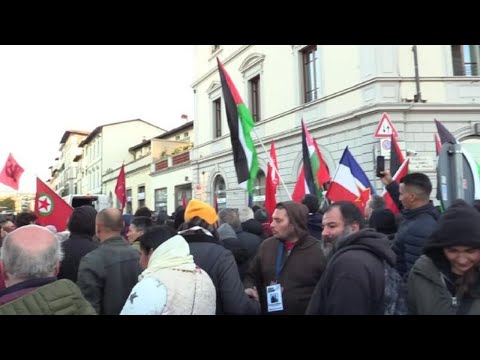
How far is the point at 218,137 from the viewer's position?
72.6 feet

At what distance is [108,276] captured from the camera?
132 inches

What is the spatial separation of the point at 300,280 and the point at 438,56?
11.5 m

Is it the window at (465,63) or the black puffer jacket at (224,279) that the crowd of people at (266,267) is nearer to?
the black puffer jacket at (224,279)

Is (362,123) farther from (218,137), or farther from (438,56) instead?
(218,137)

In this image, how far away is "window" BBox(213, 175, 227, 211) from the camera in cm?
2127

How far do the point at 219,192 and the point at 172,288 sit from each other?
19.4 meters

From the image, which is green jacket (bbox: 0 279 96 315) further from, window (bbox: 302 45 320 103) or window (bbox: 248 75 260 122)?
window (bbox: 248 75 260 122)

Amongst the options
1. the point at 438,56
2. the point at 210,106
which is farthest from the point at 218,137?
the point at 438,56

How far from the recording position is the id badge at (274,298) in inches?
131

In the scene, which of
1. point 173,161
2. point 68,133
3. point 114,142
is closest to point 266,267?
point 173,161

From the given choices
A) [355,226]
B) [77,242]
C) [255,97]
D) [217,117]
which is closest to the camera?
[355,226]

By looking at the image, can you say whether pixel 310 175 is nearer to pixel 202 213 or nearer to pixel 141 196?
pixel 202 213
